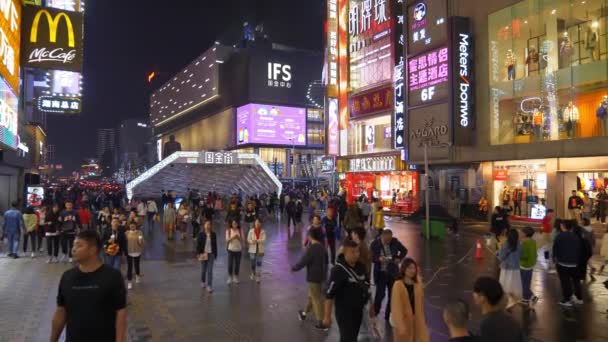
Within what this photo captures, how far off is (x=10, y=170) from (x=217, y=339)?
30504 millimetres

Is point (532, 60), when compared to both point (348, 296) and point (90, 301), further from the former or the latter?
point (90, 301)

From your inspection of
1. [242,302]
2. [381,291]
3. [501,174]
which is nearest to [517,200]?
[501,174]

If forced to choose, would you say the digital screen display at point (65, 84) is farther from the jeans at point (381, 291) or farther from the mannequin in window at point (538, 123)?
the mannequin in window at point (538, 123)

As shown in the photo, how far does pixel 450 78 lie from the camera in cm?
2684

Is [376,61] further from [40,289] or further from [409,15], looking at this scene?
[40,289]

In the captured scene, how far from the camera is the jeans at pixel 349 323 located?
17.3 feet

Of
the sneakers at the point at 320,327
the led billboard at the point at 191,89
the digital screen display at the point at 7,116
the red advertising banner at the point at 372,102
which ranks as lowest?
the sneakers at the point at 320,327

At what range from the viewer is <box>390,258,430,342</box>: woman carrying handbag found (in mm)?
4793

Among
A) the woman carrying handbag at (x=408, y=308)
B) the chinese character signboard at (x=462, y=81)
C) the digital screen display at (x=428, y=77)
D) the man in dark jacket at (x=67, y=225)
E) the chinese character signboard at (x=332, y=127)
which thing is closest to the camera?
the woman carrying handbag at (x=408, y=308)

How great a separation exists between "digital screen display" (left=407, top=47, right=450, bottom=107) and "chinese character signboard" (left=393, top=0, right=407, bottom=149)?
123 centimetres

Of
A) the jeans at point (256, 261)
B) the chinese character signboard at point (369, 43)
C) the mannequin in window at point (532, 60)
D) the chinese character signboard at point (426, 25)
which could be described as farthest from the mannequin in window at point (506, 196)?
the jeans at point (256, 261)

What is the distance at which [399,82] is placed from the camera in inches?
1281

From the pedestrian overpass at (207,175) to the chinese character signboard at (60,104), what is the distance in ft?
50.4

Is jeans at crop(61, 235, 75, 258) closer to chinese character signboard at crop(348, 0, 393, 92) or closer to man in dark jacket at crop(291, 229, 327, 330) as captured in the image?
man in dark jacket at crop(291, 229, 327, 330)
